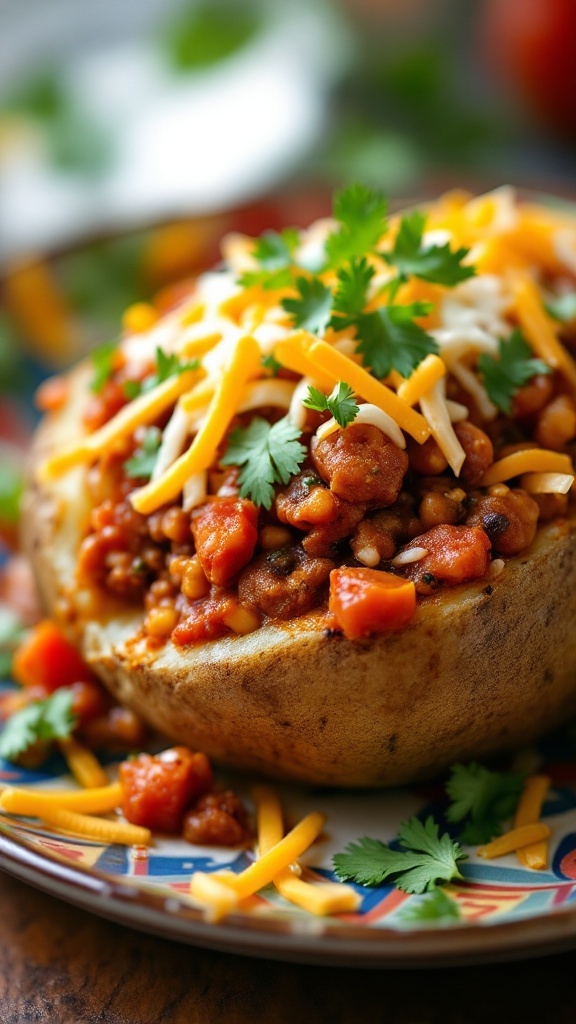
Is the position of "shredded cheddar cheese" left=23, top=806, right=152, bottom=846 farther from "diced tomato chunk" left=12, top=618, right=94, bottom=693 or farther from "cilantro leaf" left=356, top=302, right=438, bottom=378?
"cilantro leaf" left=356, top=302, right=438, bottom=378

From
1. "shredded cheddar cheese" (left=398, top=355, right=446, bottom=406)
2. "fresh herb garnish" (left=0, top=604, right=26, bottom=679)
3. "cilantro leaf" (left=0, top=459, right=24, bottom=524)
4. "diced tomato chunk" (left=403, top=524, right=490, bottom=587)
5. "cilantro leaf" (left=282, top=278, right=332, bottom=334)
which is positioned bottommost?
"fresh herb garnish" (left=0, top=604, right=26, bottom=679)

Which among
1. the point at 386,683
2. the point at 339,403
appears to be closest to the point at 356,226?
the point at 339,403

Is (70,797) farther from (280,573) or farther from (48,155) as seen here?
(48,155)

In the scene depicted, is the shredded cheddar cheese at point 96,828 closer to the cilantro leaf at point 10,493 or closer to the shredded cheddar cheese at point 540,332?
the cilantro leaf at point 10,493

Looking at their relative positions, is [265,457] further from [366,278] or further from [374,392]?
[366,278]

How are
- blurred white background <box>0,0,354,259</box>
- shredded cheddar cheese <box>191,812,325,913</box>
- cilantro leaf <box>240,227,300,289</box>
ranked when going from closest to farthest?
shredded cheddar cheese <box>191,812,325,913</box>
cilantro leaf <box>240,227,300,289</box>
blurred white background <box>0,0,354,259</box>

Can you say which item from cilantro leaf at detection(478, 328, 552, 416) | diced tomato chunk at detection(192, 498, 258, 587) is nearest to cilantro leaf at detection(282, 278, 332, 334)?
cilantro leaf at detection(478, 328, 552, 416)

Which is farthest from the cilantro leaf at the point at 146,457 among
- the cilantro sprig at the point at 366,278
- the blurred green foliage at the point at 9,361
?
the blurred green foliage at the point at 9,361
